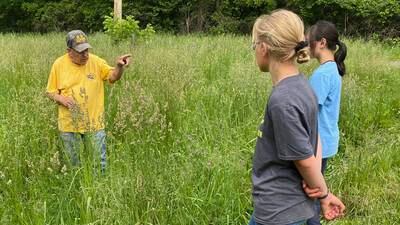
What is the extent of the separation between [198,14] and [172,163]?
842 inches

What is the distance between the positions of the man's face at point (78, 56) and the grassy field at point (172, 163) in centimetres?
47

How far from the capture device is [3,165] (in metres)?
3.82

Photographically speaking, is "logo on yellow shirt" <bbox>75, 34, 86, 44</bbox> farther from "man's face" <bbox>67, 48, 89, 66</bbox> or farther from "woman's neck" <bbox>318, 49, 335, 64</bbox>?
"woman's neck" <bbox>318, 49, 335, 64</bbox>

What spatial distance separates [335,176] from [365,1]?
16636mm

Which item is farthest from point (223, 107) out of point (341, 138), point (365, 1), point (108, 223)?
point (365, 1)

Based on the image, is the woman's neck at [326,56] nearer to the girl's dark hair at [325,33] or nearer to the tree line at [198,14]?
the girl's dark hair at [325,33]

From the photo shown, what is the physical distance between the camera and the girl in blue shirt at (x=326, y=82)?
3242 millimetres

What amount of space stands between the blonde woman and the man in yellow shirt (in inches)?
77.4

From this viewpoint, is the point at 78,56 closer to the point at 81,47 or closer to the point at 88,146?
the point at 81,47

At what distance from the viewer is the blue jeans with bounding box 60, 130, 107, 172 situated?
3.67 metres

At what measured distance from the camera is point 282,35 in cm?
210

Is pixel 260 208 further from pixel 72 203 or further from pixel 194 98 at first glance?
pixel 194 98

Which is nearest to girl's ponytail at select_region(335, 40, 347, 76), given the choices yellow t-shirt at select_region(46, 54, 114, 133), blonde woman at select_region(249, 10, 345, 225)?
blonde woman at select_region(249, 10, 345, 225)

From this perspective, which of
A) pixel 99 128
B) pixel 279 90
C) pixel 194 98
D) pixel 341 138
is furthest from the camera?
pixel 194 98
